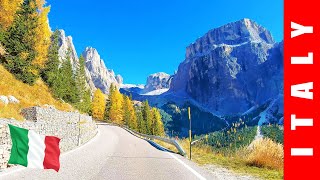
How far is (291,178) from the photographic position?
311 inches

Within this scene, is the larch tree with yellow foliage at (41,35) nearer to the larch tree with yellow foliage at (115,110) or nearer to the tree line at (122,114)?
the tree line at (122,114)

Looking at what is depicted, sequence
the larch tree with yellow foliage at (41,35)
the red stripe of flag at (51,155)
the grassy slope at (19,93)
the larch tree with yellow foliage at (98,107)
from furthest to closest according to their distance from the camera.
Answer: the larch tree with yellow foliage at (98,107) → the larch tree with yellow foliage at (41,35) → the grassy slope at (19,93) → the red stripe of flag at (51,155)

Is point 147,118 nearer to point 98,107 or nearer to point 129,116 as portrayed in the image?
point 129,116

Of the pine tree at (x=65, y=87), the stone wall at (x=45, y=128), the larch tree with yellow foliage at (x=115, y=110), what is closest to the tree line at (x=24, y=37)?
the stone wall at (x=45, y=128)

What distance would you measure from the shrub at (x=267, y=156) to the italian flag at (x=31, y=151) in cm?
778

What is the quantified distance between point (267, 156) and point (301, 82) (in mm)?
4766

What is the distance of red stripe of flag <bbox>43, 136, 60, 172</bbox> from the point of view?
8.41 metres

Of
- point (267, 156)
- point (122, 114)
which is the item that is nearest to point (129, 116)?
point (122, 114)

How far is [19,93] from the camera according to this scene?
31156mm

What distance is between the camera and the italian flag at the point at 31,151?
8.23m

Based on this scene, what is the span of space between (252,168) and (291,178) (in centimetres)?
448

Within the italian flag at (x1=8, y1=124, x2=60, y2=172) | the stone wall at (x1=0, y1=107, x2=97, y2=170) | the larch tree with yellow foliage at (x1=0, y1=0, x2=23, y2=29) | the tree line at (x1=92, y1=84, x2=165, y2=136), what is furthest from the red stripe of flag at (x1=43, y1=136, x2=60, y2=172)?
the tree line at (x1=92, y1=84, x2=165, y2=136)

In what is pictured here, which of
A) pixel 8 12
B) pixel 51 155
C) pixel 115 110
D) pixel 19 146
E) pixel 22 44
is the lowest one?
pixel 51 155

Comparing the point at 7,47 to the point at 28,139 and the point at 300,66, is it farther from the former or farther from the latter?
the point at 300,66
